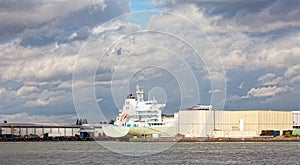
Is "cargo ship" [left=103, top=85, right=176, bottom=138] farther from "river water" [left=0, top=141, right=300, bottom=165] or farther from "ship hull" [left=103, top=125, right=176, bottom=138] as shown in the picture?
"river water" [left=0, top=141, right=300, bottom=165]

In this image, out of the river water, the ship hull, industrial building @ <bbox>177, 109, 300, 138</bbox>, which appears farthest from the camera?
industrial building @ <bbox>177, 109, 300, 138</bbox>

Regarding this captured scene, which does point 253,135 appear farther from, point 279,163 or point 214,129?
point 279,163

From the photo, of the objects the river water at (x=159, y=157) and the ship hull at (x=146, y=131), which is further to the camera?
the ship hull at (x=146, y=131)

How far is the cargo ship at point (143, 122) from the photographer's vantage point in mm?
145125

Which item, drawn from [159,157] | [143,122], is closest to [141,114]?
[143,122]

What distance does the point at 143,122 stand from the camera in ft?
483

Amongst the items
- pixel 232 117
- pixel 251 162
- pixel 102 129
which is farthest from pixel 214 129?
pixel 251 162

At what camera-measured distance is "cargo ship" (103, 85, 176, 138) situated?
476ft

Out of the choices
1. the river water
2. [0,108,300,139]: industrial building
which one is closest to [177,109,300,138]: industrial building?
[0,108,300,139]: industrial building

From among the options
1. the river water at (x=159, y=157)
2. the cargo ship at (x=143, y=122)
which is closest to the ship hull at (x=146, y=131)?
the cargo ship at (x=143, y=122)

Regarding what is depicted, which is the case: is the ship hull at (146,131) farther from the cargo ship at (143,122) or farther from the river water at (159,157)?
the river water at (159,157)

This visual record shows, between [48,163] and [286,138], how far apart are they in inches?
3685

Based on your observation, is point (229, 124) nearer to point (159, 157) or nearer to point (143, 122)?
point (143, 122)

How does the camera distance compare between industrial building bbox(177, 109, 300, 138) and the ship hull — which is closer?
the ship hull
